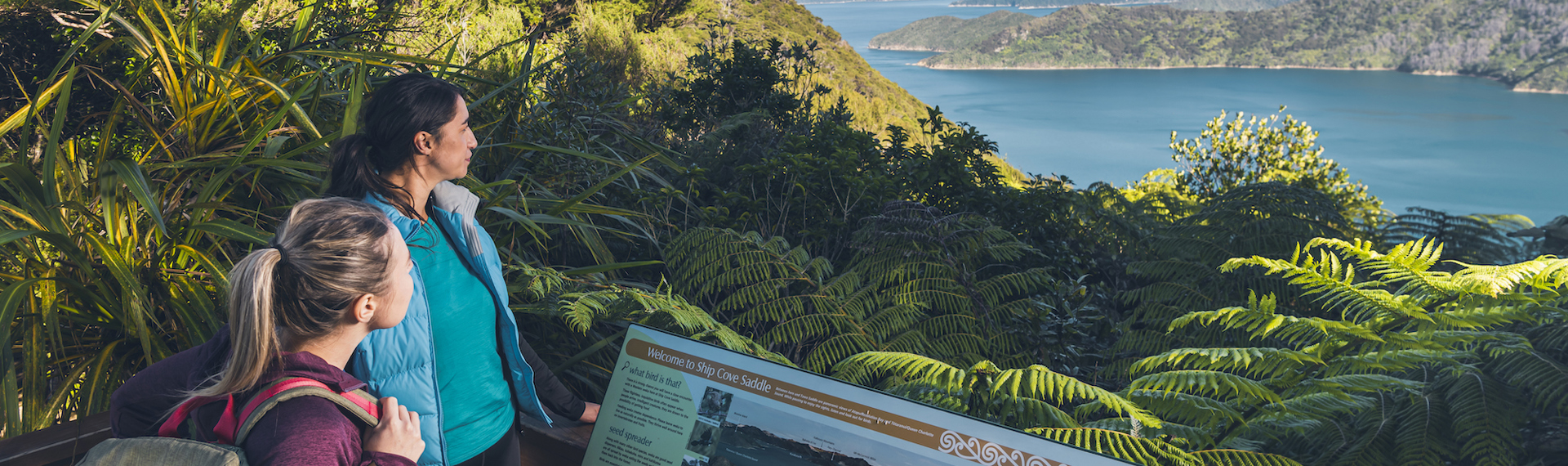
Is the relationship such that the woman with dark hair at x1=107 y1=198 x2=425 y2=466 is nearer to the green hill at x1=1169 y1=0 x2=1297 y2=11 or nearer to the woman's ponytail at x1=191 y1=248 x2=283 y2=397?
the woman's ponytail at x1=191 y1=248 x2=283 y2=397

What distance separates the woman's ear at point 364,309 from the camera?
1028mm

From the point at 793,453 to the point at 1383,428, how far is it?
1.52m

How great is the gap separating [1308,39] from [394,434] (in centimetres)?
4204

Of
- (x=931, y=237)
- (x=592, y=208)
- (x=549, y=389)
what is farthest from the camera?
(x=931, y=237)

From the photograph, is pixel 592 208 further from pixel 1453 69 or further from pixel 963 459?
pixel 1453 69

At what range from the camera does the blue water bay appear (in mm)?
20922

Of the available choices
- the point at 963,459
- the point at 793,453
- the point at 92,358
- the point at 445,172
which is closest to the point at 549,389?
the point at 445,172

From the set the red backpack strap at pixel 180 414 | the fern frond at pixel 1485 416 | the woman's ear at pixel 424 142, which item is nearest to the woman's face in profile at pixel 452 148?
the woman's ear at pixel 424 142

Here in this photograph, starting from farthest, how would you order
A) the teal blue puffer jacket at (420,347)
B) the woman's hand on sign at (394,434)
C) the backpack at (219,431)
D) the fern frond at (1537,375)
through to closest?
the fern frond at (1537,375) → the teal blue puffer jacket at (420,347) → the woman's hand on sign at (394,434) → the backpack at (219,431)

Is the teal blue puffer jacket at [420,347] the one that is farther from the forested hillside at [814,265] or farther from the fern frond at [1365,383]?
the fern frond at [1365,383]

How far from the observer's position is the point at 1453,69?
2930 cm

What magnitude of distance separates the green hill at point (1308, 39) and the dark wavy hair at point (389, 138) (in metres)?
27.0

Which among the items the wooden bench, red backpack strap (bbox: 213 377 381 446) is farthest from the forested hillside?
red backpack strap (bbox: 213 377 381 446)

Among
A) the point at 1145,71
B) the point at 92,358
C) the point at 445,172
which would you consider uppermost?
the point at 1145,71
